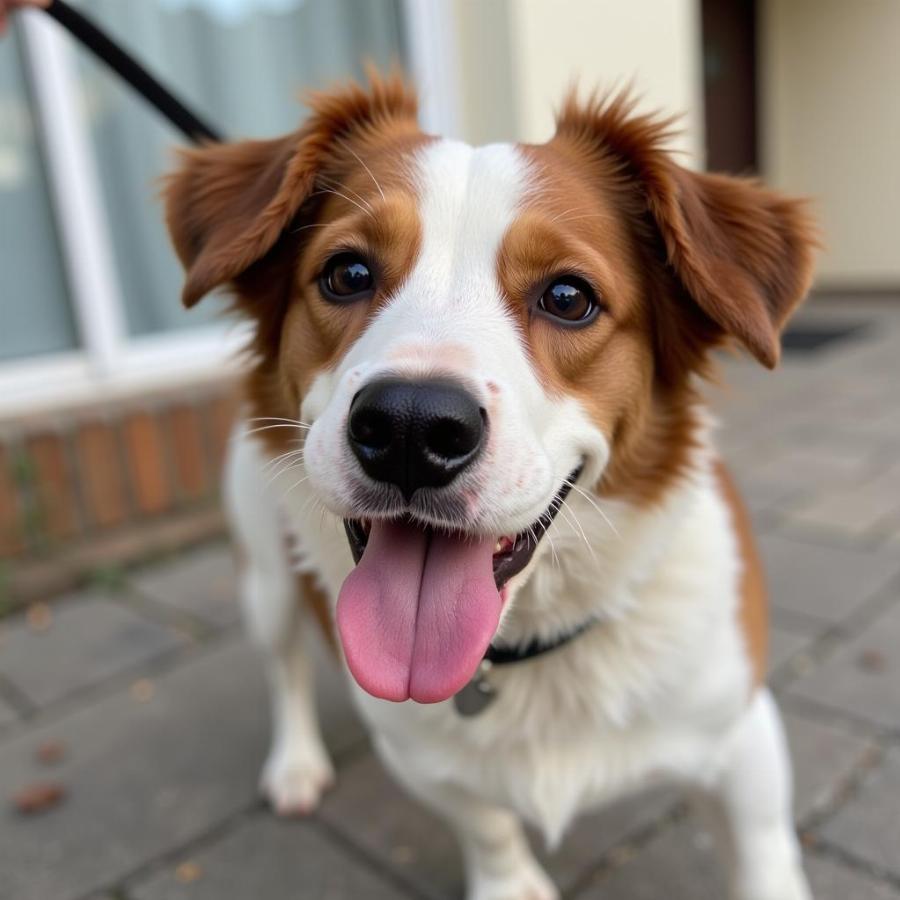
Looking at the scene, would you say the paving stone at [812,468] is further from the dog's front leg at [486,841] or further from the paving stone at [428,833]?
the dog's front leg at [486,841]

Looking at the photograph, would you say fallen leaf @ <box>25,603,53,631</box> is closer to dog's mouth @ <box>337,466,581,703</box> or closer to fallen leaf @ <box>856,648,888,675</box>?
dog's mouth @ <box>337,466,581,703</box>

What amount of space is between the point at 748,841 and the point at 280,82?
13.9ft

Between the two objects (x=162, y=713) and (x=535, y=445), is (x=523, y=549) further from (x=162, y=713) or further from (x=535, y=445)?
(x=162, y=713)

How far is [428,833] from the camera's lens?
7.80 feet

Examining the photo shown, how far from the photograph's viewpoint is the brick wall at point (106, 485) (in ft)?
12.6

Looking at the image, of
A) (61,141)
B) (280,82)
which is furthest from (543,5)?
(61,141)

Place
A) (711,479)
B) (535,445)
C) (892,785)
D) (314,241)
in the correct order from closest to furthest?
1. (535,445)
2. (314,241)
3. (711,479)
4. (892,785)

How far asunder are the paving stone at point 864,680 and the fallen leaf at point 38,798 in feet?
7.22

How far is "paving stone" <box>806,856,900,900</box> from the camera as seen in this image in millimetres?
2016

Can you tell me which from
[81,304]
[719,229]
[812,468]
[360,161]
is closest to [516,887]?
[719,229]

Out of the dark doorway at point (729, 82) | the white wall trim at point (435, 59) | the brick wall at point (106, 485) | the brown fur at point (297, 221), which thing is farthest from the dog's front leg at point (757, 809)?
the dark doorway at point (729, 82)

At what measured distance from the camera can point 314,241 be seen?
177 centimetres

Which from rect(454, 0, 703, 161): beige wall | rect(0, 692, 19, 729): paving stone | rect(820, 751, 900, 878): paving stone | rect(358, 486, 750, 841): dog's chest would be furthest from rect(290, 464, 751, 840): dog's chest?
rect(454, 0, 703, 161): beige wall

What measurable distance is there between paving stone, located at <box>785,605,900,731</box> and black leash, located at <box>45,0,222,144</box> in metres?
2.35
